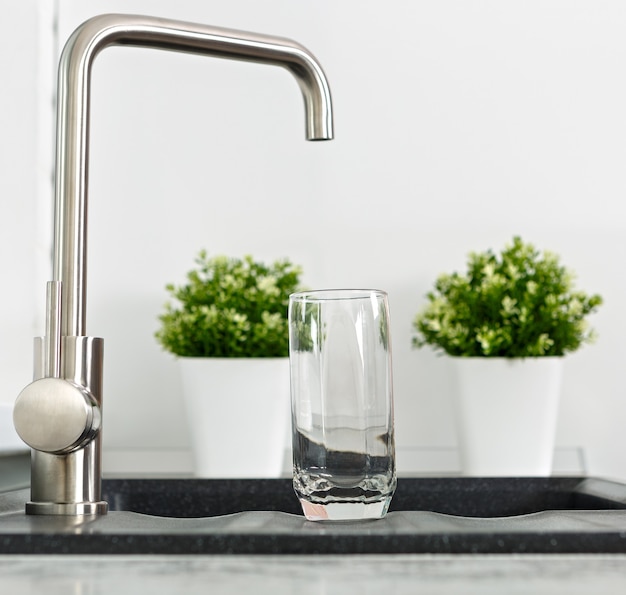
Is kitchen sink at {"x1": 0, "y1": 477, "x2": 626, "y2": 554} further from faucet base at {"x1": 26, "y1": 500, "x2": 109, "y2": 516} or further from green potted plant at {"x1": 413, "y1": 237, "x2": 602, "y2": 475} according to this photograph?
green potted plant at {"x1": 413, "y1": 237, "x2": 602, "y2": 475}

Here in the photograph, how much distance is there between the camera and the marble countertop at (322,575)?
1.48 feet

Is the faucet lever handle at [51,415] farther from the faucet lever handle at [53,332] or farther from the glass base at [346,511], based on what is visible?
the glass base at [346,511]

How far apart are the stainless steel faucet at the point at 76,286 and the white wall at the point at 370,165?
1.57 ft

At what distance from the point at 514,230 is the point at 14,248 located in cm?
76

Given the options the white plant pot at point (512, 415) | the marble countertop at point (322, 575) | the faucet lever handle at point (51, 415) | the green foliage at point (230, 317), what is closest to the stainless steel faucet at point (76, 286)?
the faucet lever handle at point (51, 415)

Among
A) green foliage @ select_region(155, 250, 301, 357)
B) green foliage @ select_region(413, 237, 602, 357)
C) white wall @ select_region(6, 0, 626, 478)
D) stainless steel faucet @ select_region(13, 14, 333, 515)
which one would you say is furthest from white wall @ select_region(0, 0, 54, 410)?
green foliage @ select_region(413, 237, 602, 357)

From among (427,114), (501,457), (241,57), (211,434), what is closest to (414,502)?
(501,457)

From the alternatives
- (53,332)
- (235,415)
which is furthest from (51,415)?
(235,415)

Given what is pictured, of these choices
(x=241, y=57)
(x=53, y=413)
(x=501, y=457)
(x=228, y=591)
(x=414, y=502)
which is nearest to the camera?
(x=228, y=591)

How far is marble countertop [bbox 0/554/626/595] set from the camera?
0.45 meters

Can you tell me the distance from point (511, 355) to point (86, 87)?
639 millimetres

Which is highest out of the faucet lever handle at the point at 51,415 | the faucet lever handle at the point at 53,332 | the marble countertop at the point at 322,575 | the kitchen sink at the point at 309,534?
the faucet lever handle at the point at 53,332

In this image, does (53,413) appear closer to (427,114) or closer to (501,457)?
(501,457)

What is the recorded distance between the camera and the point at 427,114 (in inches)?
50.1
